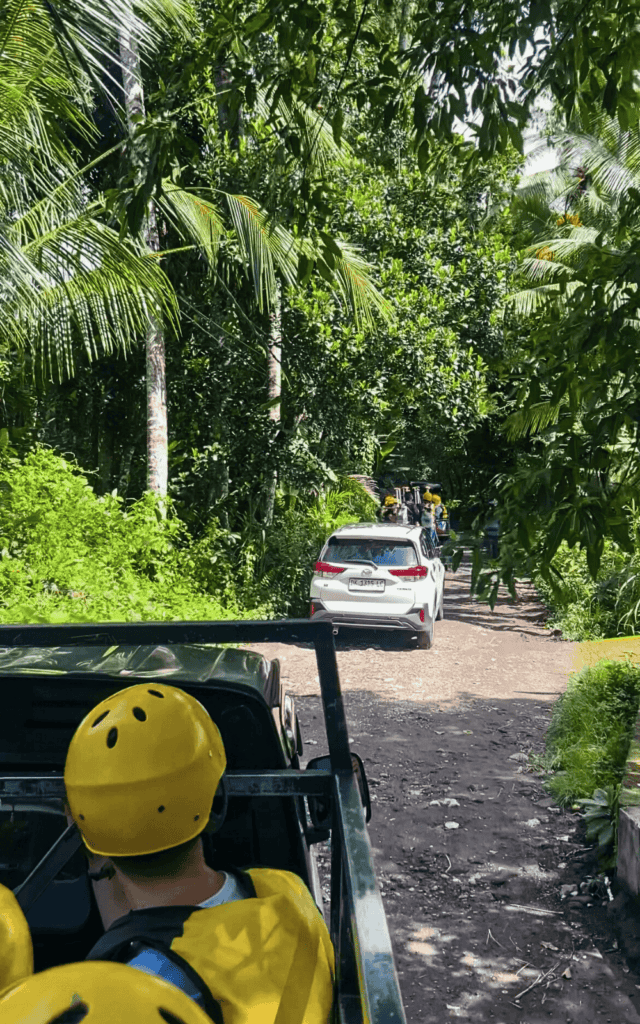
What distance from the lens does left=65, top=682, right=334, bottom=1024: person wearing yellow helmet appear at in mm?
1166

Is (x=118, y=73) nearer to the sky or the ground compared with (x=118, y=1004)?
nearer to the sky

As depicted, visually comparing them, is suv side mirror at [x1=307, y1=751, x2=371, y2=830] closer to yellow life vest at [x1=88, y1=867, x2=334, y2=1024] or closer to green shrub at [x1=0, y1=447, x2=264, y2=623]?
yellow life vest at [x1=88, y1=867, x2=334, y2=1024]

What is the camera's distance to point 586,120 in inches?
151

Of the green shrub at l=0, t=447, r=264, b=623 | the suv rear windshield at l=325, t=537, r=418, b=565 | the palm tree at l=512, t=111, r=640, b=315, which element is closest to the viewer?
the green shrub at l=0, t=447, r=264, b=623

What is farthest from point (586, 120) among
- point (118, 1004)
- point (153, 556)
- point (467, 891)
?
point (153, 556)

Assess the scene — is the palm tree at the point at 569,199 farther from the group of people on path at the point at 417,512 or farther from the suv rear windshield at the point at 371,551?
the group of people on path at the point at 417,512

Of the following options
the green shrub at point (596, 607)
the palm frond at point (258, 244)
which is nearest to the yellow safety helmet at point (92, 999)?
the palm frond at point (258, 244)

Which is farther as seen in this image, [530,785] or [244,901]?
[530,785]

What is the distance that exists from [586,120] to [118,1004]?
390cm

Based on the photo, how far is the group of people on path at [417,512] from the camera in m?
21.9

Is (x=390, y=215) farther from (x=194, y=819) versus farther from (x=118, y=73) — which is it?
(x=194, y=819)

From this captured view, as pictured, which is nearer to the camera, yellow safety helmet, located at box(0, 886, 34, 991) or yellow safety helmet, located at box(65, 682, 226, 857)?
yellow safety helmet, located at box(0, 886, 34, 991)

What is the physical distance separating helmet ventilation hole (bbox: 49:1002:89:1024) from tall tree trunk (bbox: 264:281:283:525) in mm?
14604

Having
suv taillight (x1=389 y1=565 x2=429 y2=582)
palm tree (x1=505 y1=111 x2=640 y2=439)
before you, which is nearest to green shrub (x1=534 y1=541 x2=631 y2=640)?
suv taillight (x1=389 y1=565 x2=429 y2=582)
